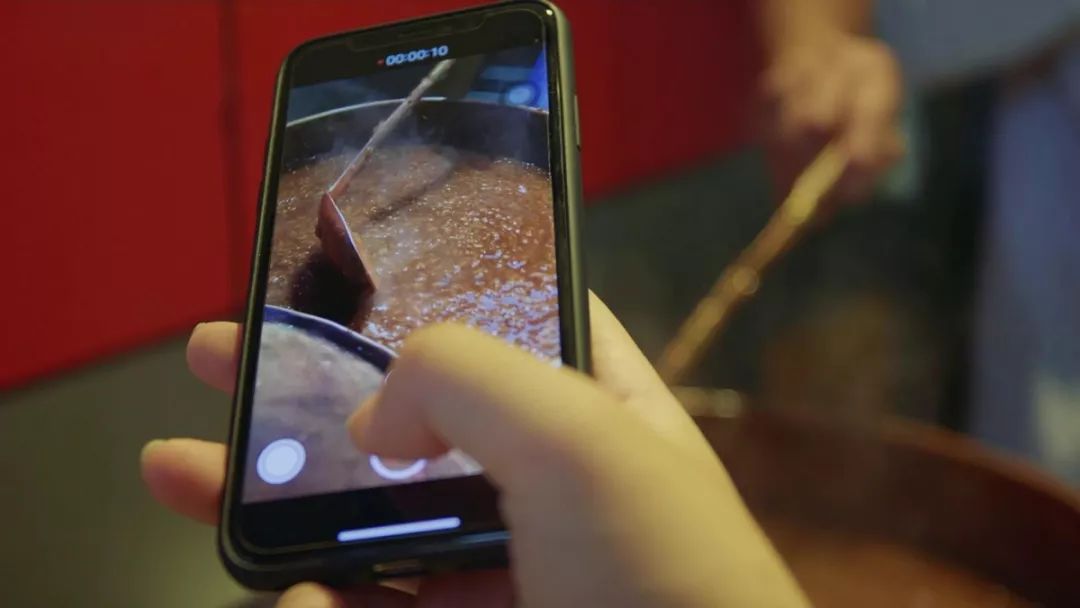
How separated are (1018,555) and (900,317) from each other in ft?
1.36

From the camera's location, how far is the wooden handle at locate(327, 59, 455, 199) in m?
0.33

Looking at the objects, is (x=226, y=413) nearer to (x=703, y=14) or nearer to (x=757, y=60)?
(x=757, y=60)

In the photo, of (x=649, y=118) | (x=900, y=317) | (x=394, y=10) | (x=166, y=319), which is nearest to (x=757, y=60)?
(x=649, y=118)

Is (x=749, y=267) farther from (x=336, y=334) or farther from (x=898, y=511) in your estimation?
(x=336, y=334)

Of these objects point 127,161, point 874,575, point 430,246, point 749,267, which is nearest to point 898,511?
point 874,575

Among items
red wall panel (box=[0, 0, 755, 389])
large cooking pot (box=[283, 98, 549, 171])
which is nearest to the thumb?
large cooking pot (box=[283, 98, 549, 171])

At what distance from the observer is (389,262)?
1.02 feet

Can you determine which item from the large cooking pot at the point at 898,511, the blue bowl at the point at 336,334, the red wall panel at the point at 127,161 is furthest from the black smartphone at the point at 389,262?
the large cooking pot at the point at 898,511

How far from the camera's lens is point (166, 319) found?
583 mm

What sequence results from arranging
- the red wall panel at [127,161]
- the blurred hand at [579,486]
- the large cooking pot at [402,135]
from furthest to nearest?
the red wall panel at [127,161], the large cooking pot at [402,135], the blurred hand at [579,486]

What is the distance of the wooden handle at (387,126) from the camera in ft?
1.08

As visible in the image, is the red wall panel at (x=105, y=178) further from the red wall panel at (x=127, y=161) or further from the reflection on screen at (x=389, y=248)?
the reflection on screen at (x=389, y=248)

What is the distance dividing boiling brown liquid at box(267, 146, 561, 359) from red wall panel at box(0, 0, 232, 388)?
240 millimetres
